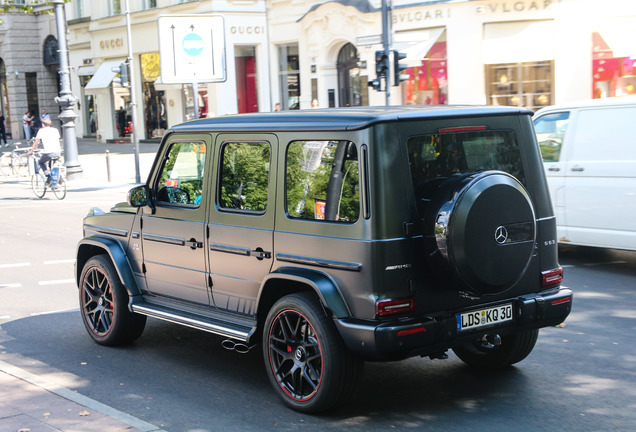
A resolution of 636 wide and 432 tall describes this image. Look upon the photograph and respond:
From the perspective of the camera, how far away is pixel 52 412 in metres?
5.31

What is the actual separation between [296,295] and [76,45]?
144 ft

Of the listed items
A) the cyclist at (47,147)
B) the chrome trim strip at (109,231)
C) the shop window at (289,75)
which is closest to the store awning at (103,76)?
the shop window at (289,75)

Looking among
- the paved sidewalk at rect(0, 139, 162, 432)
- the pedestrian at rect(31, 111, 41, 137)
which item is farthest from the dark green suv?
the pedestrian at rect(31, 111, 41, 137)

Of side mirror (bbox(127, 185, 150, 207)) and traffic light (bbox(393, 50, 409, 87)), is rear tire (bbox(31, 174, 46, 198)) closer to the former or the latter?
traffic light (bbox(393, 50, 409, 87))

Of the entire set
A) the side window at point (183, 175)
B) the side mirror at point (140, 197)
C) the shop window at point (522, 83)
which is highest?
the shop window at point (522, 83)

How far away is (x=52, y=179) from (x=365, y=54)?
1514 cm

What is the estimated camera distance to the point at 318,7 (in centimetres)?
3309

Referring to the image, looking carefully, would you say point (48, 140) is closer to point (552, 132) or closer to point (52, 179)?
point (52, 179)

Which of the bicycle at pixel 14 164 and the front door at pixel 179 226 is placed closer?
the front door at pixel 179 226

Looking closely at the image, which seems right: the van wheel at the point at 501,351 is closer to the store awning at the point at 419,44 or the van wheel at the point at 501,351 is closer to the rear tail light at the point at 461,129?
the rear tail light at the point at 461,129

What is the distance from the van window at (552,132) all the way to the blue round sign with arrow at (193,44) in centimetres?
972

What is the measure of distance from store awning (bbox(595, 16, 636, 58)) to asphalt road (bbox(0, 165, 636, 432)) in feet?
64.3

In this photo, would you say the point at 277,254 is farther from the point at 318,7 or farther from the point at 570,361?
the point at 318,7

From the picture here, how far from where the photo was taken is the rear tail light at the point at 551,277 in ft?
18.5
